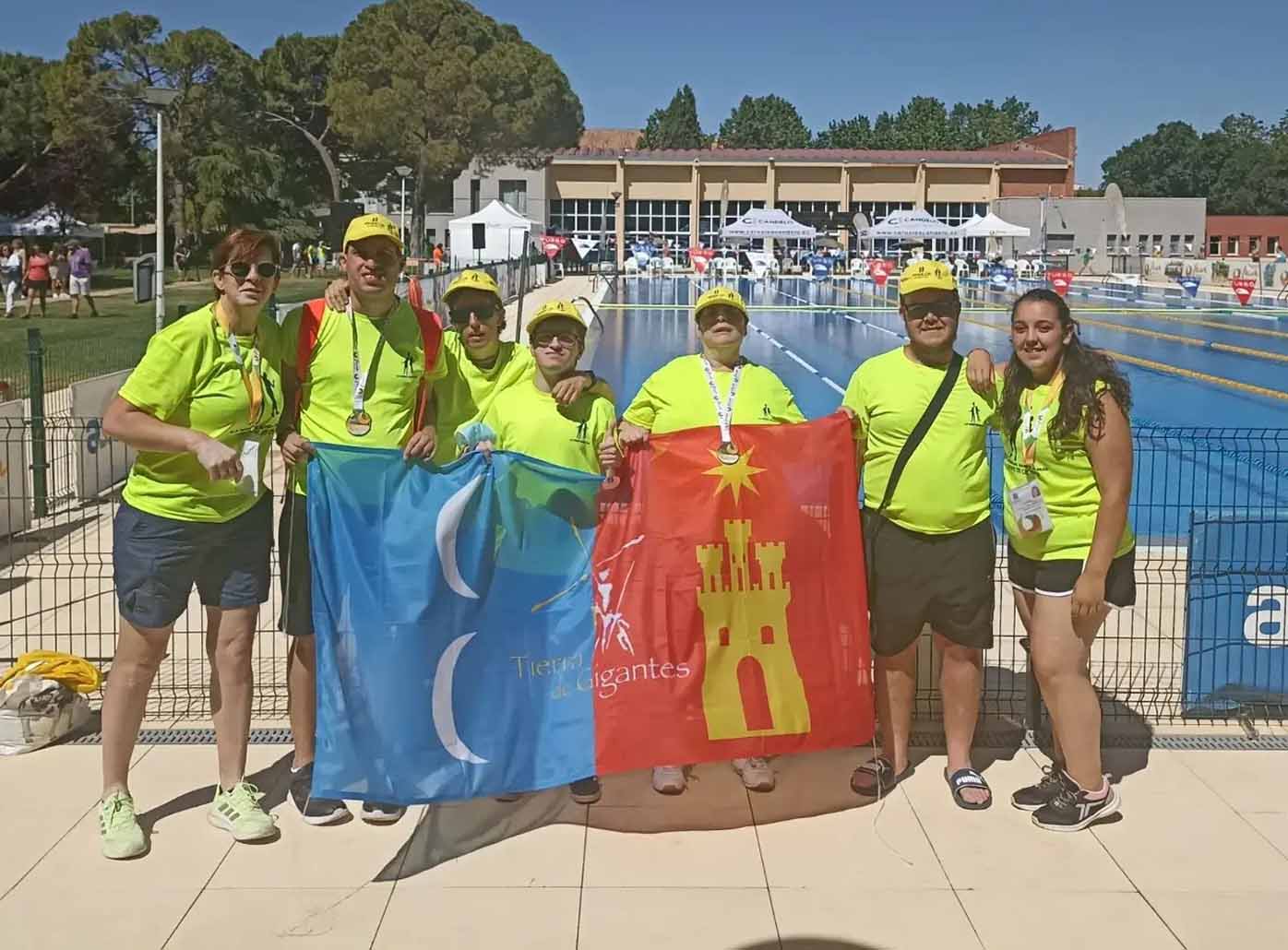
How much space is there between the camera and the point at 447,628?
4.21 metres

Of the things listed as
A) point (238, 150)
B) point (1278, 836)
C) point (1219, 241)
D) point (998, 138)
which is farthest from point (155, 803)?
point (998, 138)

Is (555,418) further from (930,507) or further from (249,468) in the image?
(930,507)

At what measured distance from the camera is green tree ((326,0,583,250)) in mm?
48406

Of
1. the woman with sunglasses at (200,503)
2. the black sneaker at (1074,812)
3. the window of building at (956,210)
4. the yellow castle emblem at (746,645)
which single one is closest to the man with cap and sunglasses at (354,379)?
the woman with sunglasses at (200,503)

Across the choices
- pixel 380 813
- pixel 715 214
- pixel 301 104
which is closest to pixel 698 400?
pixel 380 813

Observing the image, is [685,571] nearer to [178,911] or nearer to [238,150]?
[178,911]

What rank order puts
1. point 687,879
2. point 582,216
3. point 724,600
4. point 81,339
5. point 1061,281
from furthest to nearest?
1. point 582,216
2. point 1061,281
3. point 81,339
4. point 724,600
5. point 687,879

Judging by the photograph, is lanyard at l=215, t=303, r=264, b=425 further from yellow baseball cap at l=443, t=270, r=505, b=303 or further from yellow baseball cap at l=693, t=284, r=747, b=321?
yellow baseball cap at l=693, t=284, r=747, b=321

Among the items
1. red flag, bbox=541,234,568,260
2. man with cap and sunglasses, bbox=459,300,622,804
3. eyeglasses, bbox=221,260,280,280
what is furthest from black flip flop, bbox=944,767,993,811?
red flag, bbox=541,234,568,260

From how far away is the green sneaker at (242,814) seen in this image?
419 centimetres

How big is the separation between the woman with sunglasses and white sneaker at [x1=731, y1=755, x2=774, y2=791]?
170cm

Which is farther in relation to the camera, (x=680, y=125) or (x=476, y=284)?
(x=680, y=125)

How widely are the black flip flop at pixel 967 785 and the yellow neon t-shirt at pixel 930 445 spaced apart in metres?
0.90

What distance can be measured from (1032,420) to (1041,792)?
4.44ft
